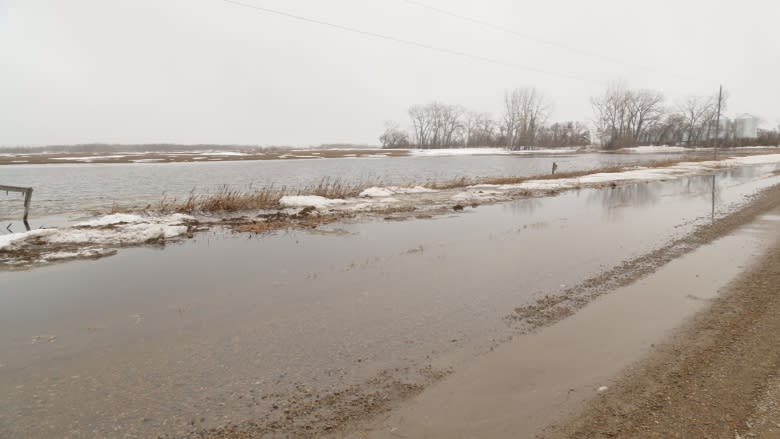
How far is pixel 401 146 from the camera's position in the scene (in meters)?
143

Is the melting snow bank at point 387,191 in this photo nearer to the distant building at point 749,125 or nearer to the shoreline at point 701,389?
the shoreline at point 701,389

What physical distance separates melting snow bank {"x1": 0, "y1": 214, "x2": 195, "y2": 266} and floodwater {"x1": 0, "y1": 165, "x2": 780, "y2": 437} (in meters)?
0.90

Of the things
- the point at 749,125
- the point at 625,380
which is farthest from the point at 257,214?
the point at 749,125

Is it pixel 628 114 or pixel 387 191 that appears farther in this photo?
pixel 628 114

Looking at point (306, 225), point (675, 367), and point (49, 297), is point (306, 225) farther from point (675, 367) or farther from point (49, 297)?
point (675, 367)

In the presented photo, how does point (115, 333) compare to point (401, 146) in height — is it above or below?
below

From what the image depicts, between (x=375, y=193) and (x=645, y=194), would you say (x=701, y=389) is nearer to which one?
(x=375, y=193)

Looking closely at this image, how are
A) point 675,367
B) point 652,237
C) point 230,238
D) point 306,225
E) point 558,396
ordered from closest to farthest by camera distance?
point 558,396 → point 675,367 → point 652,237 → point 230,238 → point 306,225

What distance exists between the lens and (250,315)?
6.51 meters

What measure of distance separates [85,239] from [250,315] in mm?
8925

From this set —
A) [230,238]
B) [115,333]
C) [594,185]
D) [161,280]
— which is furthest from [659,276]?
[594,185]

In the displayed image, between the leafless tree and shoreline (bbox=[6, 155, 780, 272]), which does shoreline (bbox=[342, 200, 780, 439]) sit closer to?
shoreline (bbox=[6, 155, 780, 272])

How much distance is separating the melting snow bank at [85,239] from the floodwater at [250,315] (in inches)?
35.3

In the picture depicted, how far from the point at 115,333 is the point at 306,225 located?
880 centimetres
